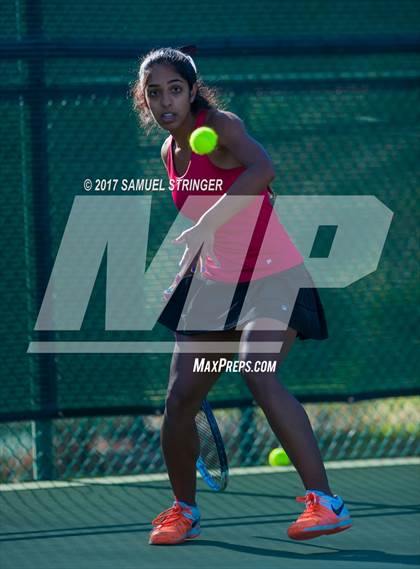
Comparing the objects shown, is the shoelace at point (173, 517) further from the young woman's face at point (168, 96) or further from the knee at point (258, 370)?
the young woman's face at point (168, 96)

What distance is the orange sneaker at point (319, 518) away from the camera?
3.83m

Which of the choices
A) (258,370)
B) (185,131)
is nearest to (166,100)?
(185,131)

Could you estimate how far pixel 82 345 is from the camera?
5.21 metres

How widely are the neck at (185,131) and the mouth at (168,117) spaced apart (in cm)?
4

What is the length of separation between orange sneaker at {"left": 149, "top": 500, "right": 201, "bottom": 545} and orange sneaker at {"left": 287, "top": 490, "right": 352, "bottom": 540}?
1.57ft

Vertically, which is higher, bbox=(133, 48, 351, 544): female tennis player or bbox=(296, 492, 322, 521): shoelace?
bbox=(133, 48, 351, 544): female tennis player

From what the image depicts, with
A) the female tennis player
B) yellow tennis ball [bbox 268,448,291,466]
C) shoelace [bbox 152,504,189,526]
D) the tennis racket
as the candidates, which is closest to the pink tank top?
the female tennis player

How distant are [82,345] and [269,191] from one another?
4.88 ft

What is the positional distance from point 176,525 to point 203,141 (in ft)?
4.39

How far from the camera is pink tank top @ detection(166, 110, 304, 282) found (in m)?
3.90

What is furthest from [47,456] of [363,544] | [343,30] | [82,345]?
[343,30]

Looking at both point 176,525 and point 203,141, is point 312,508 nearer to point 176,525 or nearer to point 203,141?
point 176,525

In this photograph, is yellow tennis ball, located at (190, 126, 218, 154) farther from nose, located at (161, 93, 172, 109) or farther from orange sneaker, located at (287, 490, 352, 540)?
orange sneaker, located at (287, 490, 352, 540)

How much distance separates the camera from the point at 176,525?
165 inches
